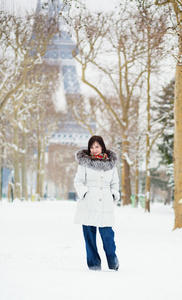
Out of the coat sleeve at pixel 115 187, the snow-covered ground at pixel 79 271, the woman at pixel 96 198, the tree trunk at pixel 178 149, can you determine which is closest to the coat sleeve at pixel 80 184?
the woman at pixel 96 198

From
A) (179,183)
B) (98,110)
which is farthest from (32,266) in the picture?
(98,110)

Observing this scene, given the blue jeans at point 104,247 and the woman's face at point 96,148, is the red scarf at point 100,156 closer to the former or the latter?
the woman's face at point 96,148

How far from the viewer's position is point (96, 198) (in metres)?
6.28

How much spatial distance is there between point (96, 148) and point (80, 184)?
1.55 feet

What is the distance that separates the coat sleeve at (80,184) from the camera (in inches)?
243

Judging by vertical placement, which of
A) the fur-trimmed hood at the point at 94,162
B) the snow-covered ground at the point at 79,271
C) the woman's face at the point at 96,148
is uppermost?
the woman's face at the point at 96,148

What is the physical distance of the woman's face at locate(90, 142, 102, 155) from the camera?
6299 mm

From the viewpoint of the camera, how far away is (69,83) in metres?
90.3

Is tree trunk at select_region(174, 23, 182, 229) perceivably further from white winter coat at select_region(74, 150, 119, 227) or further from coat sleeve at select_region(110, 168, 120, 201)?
white winter coat at select_region(74, 150, 119, 227)

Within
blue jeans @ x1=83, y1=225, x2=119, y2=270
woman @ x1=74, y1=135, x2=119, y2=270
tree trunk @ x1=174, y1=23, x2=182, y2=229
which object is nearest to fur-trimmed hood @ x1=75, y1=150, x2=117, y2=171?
woman @ x1=74, y1=135, x2=119, y2=270

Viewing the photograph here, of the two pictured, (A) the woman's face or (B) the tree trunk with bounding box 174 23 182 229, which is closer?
(A) the woman's face

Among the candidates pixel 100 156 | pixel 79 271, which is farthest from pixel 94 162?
pixel 79 271

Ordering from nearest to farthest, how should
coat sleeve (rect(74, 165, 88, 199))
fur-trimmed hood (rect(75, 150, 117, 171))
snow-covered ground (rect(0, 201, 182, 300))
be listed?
snow-covered ground (rect(0, 201, 182, 300))
coat sleeve (rect(74, 165, 88, 199))
fur-trimmed hood (rect(75, 150, 117, 171))

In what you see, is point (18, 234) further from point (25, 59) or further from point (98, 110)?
point (98, 110)
